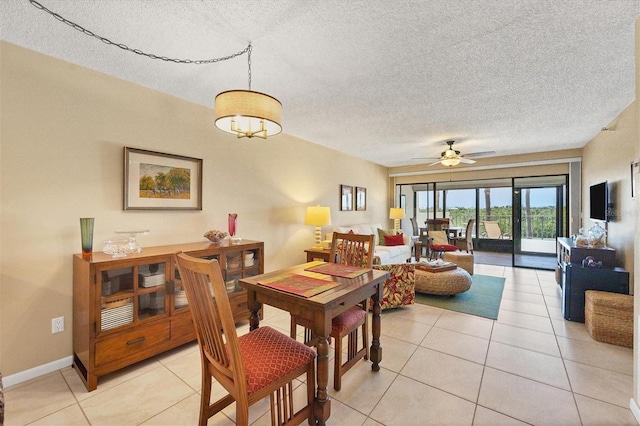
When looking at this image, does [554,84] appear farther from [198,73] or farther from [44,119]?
[44,119]

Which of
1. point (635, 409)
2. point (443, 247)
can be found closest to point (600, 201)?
point (443, 247)

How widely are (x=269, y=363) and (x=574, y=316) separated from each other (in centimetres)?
356

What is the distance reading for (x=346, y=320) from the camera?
79.4 inches

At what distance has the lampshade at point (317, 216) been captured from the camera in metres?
4.29

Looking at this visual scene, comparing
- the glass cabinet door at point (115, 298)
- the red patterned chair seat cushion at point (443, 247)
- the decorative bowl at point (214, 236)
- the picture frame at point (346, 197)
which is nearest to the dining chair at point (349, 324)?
the decorative bowl at point (214, 236)

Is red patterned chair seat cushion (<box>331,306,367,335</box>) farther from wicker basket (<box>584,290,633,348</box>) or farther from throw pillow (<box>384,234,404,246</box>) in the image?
throw pillow (<box>384,234,404,246</box>)

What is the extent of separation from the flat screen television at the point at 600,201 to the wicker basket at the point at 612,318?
50.1 inches

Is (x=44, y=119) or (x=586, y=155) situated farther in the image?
(x=586, y=155)

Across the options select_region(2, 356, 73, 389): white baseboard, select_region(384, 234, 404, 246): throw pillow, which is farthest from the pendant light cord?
select_region(384, 234, 404, 246): throw pillow

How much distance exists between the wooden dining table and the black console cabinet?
8.24ft

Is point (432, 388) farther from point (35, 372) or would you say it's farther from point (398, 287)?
point (35, 372)

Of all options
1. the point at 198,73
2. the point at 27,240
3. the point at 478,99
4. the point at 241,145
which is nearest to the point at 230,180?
the point at 241,145

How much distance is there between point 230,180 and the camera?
342cm

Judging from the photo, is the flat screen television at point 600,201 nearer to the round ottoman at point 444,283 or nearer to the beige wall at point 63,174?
the round ottoman at point 444,283
